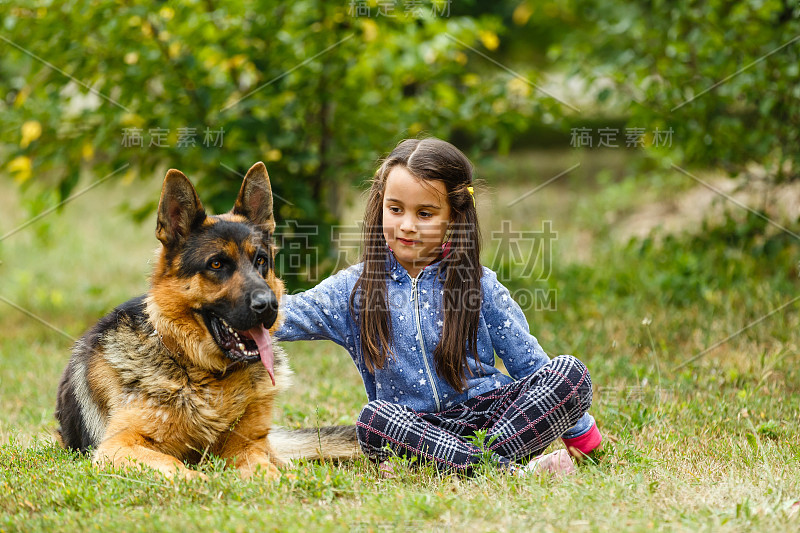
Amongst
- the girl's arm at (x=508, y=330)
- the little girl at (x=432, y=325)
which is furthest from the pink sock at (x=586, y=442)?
the girl's arm at (x=508, y=330)

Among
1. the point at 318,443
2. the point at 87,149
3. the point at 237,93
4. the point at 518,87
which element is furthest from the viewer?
the point at 518,87

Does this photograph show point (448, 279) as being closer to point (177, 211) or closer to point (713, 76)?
point (177, 211)

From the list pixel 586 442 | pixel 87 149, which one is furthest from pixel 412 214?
pixel 87 149

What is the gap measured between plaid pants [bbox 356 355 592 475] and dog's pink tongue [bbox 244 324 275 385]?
53 centimetres

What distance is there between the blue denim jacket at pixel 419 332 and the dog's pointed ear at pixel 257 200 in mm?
486

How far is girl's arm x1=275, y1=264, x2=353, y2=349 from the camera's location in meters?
3.88

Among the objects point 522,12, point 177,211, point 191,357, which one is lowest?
point 191,357

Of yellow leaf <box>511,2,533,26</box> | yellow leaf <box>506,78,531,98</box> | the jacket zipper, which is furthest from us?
yellow leaf <box>511,2,533,26</box>

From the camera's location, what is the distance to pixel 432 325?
3.86 metres

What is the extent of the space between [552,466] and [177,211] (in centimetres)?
221

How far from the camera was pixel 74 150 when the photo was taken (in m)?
7.09

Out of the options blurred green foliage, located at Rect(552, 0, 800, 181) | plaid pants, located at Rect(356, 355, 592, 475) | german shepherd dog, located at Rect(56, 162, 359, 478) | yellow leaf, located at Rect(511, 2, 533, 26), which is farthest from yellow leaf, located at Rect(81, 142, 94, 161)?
yellow leaf, located at Rect(511, 2, 533, 26)

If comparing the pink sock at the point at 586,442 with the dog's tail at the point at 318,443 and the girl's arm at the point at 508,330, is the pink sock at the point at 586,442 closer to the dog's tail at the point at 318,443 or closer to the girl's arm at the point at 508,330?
the girl's arm at the point at 508,330

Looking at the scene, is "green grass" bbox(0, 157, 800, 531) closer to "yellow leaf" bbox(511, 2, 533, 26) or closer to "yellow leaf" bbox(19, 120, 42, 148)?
"yellow leaf" bbox(19, 120, 42, 148)
